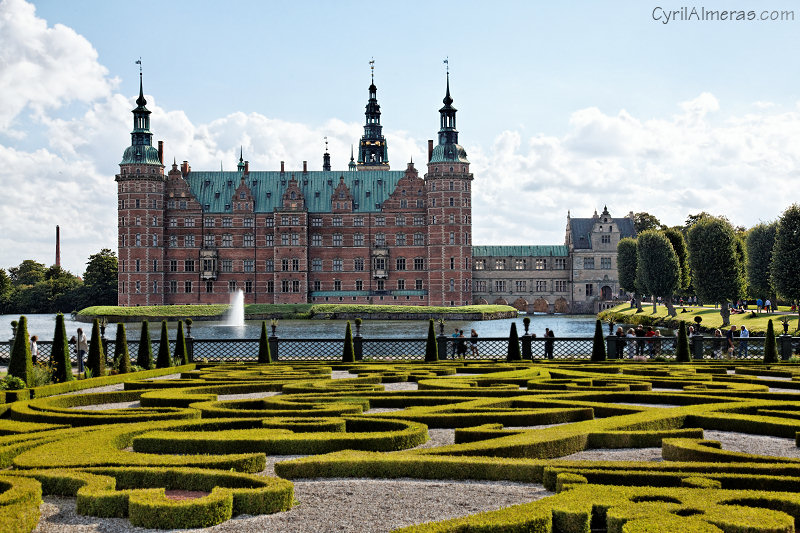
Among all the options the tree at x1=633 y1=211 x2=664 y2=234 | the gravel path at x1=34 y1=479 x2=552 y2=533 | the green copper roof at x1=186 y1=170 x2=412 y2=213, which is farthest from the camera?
the tree at x1=633 y1=211 x2=664 y2=234

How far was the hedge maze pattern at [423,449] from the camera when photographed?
678cm

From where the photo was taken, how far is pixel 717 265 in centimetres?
5344

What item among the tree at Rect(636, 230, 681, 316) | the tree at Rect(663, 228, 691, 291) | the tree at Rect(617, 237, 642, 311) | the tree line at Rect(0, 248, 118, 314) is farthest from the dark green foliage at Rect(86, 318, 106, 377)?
the tree line at Rect(0, 248, 118, 314)

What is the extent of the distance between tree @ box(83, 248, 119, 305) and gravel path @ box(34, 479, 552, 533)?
293 feet

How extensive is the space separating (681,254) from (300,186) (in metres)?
38.7

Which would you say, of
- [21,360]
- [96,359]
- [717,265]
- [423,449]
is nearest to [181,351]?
[96,359]

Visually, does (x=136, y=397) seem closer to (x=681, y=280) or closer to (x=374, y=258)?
(x=681, y=280)

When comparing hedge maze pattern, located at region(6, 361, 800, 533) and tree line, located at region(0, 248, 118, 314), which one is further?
tree line, located at region(0, 248, 118, 314)

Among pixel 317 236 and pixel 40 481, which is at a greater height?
pixel 317 236

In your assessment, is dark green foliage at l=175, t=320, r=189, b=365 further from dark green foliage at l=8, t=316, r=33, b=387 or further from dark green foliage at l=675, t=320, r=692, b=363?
dark green foliage at l=675, t=320, r=692, b=363

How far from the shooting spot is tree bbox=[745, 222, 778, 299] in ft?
197

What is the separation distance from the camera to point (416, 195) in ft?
283

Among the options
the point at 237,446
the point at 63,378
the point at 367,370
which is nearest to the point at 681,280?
the point at 367,370

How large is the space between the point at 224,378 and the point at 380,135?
9350cm
